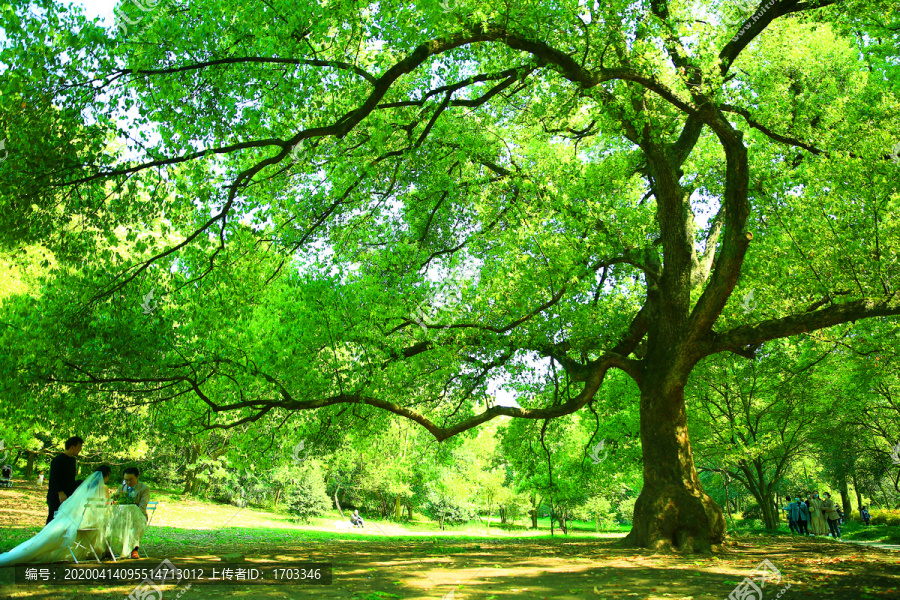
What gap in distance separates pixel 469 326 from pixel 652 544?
19.2ft

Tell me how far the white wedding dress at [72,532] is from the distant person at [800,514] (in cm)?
2458

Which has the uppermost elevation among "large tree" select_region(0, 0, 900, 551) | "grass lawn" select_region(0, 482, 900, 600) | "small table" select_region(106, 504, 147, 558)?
"large tree" select_region(0, 0, 900, 551)

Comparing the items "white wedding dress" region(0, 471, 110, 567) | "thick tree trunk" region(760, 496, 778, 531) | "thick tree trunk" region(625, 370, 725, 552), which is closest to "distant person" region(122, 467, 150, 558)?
"white wedding dress" region(0, 471, 110, 567)

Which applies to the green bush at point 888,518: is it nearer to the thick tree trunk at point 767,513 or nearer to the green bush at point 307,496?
the thick tree trunk at point 767,513

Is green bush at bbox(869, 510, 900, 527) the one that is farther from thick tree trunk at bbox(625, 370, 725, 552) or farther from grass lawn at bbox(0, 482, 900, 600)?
thick tree trunk at bbox(625, 370, 725, 552)

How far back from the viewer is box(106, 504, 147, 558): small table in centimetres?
860

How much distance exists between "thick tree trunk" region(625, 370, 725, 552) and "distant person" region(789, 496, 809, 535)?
14075 millimetres

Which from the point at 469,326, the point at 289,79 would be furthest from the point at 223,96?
the point at 469,326

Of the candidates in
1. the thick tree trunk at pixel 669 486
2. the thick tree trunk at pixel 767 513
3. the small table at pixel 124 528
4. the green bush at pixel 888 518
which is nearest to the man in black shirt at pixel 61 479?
the small table at pixel 124 528

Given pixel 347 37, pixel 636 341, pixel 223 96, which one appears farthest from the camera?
pixel 636 341

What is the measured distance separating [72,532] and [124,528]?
96 cm

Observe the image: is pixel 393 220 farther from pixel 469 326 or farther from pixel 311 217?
pixel 469 326

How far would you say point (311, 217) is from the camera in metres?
12.6

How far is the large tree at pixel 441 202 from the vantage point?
28.2ft
